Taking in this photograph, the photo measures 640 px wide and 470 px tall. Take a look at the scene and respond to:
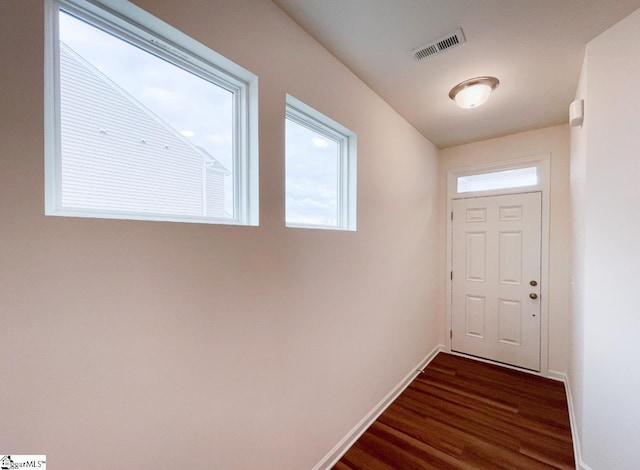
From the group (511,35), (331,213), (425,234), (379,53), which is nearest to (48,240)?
(331,213)

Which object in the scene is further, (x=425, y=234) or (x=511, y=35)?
(x=425, y=234)

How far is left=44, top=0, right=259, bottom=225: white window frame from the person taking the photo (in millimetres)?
828

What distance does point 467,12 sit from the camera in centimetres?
143

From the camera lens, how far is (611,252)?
5.02 feet

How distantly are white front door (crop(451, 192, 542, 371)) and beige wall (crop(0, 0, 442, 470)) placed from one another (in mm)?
1856

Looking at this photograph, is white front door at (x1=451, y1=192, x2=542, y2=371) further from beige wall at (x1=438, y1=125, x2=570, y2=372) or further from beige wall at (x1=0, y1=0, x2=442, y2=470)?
beige wall at (x1=0, y1=0, x2=442, y2=470)

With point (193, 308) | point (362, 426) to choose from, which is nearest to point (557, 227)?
point (362, 426)

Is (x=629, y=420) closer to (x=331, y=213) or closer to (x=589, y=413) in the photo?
(x=589, y=413)

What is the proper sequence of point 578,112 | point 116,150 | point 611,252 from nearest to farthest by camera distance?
point 116,150 < point 611,252 < point 578,112

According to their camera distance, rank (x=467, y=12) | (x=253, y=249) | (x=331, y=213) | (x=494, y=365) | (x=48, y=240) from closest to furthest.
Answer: (x=48, y=240), (x=253, y=249), (x=467, y=12), (x=331, y=213), (x=494, y=365)

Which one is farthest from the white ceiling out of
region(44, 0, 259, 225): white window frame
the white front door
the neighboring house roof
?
the white front door

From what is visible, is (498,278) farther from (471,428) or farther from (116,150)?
(116,150)

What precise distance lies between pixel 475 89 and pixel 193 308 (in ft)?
7.95

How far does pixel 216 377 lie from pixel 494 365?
3.36 m
